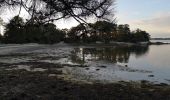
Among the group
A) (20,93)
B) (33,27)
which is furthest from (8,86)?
(33,27)

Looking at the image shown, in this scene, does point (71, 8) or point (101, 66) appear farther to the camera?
point (101, 66)

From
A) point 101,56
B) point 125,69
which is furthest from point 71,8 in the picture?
point 101,56

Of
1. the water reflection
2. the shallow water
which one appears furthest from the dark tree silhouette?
the water reflection

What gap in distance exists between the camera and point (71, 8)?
736cm

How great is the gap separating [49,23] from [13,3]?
979 millimetres

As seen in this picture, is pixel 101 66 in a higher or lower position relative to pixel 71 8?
lower

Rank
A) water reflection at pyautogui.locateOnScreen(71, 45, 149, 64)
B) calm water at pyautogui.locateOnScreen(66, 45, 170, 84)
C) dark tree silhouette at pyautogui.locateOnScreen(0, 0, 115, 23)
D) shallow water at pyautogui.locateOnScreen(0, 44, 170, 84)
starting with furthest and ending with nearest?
water reflection at pyautogui.locateOnScreen(71, 45, 149, 64) → calm water at pyautogui.locateOnScreen(66, 45, 170, 84) → shallow water at pyautogui.locateOnScreen(0, 44, 170, 84) → dark tree silhouette at pyautogui.locateOnScreen(0, 0, 115, 23)

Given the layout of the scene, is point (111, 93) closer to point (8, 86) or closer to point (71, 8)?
point (8, 86)

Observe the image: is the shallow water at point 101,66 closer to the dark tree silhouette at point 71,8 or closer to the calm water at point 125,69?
the calm water at point 125,69

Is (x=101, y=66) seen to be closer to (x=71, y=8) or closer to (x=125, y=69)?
(x=125, y=69)

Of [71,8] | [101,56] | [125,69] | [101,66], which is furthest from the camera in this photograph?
[101,56]

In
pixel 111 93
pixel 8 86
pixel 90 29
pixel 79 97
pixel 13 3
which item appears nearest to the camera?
pixel 90 29

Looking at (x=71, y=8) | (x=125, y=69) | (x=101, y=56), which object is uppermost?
(x=71, y=8)

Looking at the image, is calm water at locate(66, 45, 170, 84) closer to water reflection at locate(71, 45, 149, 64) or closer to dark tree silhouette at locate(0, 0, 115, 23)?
water reflection at locate(71, 45, 149, 64)
